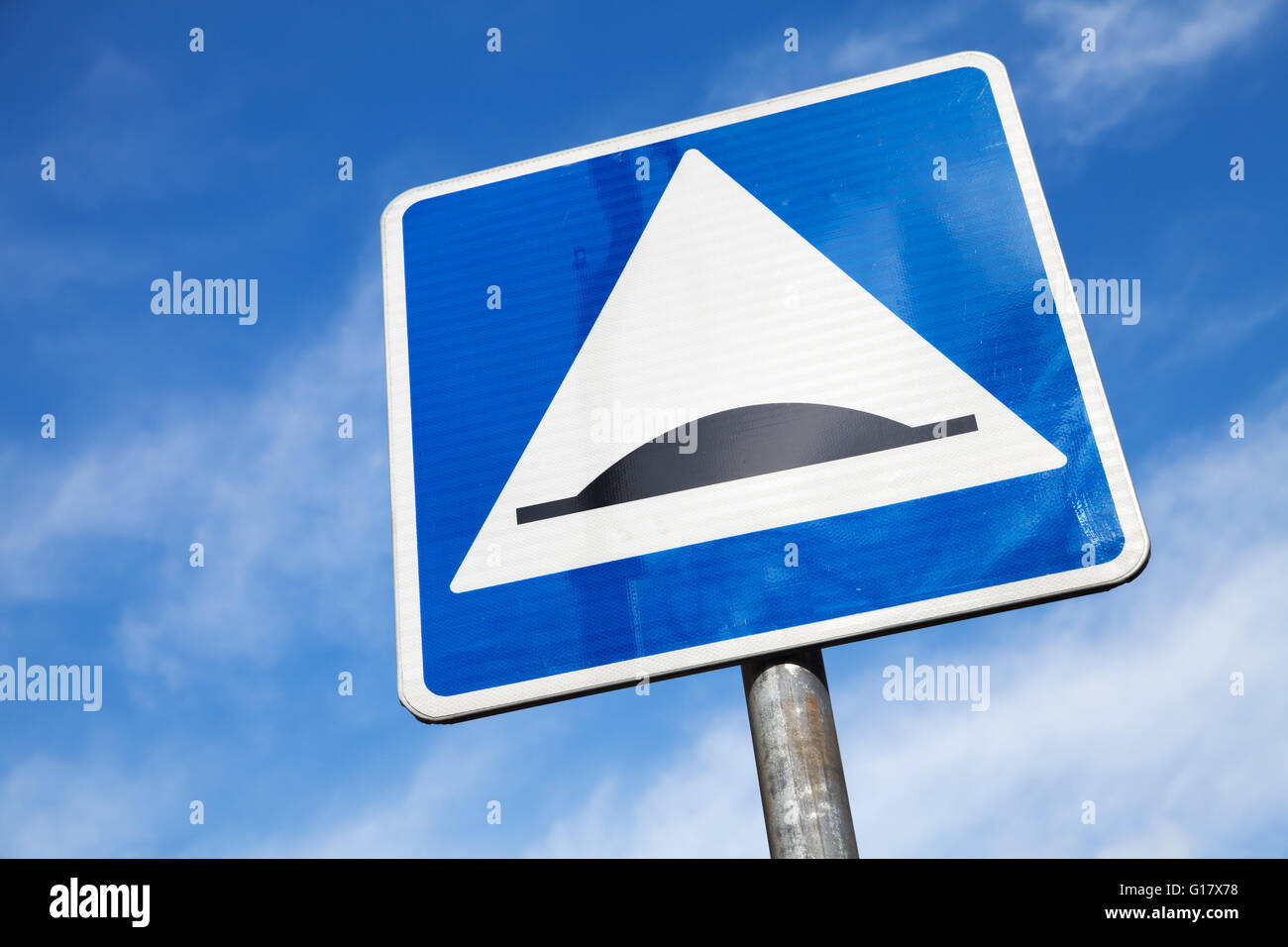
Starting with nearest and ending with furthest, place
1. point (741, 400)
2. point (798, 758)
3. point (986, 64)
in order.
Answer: point (798, 758)
point (741, 400)
point (986, 64)

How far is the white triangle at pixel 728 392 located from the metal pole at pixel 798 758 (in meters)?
0.22

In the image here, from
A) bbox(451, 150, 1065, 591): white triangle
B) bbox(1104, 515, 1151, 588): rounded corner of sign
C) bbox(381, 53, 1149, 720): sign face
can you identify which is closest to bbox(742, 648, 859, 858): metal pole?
bbox(381, 53, 1149, 720): sign face

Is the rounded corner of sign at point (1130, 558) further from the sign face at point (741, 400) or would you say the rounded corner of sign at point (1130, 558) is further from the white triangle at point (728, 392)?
the white triangle at point (728, 392)

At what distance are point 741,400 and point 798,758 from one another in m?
0.53

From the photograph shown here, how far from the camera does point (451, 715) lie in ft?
4.06

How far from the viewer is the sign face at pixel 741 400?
3.93 ft

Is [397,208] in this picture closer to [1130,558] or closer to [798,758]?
[798,758]

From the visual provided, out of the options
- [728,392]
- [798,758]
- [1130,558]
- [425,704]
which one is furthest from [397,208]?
[1130,558]

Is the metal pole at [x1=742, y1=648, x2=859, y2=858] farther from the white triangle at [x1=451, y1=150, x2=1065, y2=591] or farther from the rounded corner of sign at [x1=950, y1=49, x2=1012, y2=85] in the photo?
the rounded corner of sign at [x1=950, y1=49, x2=1012, y2=85]

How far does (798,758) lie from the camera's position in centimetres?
105

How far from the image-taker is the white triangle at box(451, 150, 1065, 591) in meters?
1.25
